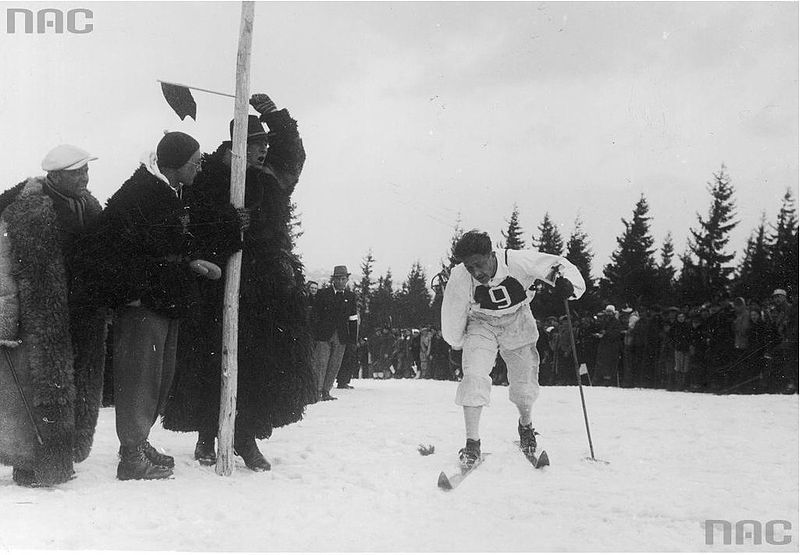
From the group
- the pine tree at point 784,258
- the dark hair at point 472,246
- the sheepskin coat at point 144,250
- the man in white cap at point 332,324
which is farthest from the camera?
the pine tree at point 784,258

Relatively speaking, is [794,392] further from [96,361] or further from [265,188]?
[96,361]

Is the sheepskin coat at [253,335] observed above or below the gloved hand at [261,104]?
below

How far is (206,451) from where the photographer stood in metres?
4.66

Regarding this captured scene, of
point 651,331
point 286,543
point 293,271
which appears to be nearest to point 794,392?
point 651,331

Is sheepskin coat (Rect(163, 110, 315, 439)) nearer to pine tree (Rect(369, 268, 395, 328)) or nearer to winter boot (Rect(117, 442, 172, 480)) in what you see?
winter boot (Rect(117, 442, 172, 480))

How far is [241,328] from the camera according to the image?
453 cm

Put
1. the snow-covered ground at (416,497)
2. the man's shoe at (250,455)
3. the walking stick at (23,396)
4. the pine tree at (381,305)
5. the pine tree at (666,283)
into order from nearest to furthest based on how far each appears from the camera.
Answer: the snow-covered ground at (416,497)
the walking stick at (23,396)
the man's shoe at (250,455)
the pine tree at (666,283)
the pine tree at (381,305)

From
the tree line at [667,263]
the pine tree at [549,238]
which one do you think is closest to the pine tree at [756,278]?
the tree line at [667,263]

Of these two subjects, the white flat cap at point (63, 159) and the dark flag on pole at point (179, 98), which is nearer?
the white flat cap at point (63, 159)

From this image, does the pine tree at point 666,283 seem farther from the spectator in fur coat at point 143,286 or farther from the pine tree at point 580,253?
the spectator in fur coat at point 143,286

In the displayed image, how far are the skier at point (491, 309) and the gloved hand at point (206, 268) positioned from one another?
1722 mm

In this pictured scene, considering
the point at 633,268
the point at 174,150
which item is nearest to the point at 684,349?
the point at 174,150

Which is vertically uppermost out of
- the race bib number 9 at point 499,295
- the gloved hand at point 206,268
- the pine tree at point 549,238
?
the pine tree at point 549,238

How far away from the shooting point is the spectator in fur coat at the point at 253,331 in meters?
A: 4.46
